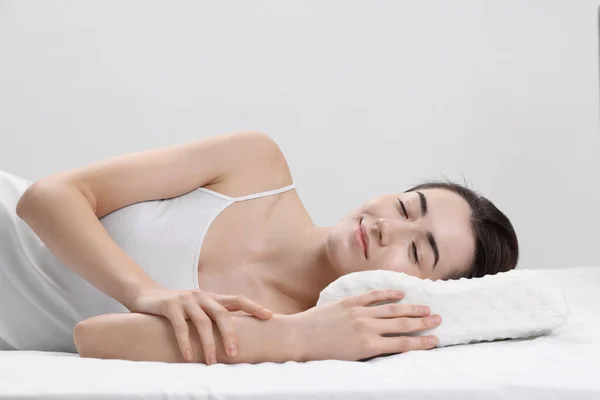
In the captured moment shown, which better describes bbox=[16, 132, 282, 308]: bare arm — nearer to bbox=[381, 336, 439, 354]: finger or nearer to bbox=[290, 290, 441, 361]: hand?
bbox=[290, 290, 441, 361]: hand

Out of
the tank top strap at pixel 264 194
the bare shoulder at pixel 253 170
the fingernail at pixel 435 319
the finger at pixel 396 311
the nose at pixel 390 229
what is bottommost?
the fingernail at pixel 435 319

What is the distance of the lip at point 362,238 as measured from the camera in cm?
165

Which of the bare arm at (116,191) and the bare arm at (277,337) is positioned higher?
the bare arm at (116,191)

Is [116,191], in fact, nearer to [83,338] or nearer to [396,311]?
[83,338]

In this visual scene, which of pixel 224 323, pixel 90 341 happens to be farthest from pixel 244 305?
pixel 90 341

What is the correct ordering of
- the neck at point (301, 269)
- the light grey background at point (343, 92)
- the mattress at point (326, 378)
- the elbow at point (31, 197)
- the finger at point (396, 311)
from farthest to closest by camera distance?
the light grey background at point (343, 92)
the neck at point (301, 269)
the elbow at point (31, 197)
the finger at point (396, 311)
the mattress at point (326, 378)

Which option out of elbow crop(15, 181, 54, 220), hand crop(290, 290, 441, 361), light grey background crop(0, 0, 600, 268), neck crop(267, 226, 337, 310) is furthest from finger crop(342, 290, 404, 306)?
light grey background crop(0, 0, 600, 268)

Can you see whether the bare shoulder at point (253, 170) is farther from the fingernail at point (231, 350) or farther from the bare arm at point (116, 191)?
the fingernail at point (231, 350)

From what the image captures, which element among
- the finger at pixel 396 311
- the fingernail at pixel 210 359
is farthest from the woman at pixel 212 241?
the fingernail at pixel 210 359

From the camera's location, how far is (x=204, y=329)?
1.28 m

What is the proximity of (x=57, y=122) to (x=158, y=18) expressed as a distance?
0.69 meters

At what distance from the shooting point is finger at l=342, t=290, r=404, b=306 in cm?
140

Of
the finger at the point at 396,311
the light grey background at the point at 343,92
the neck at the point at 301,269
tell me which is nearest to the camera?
the finger at the point at 396,311

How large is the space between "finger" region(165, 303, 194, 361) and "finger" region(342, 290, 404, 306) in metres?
0.31
